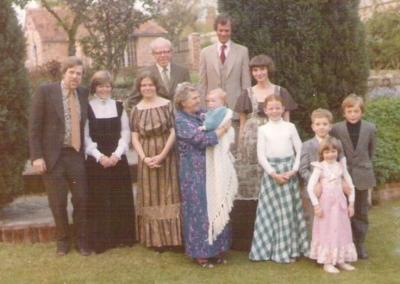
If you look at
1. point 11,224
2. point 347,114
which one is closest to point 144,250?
point 11,224

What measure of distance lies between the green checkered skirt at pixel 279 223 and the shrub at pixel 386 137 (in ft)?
8.13

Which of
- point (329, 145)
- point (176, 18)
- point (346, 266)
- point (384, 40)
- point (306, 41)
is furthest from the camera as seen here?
point (176, 18)

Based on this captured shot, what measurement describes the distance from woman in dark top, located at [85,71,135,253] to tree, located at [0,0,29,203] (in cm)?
96

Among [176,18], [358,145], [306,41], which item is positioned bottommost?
[358,145]

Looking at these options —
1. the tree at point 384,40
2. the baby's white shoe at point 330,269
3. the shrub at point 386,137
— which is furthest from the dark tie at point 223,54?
the tree at point 384,40

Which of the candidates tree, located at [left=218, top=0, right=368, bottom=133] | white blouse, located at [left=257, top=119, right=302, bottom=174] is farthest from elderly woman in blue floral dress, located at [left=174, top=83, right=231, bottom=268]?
tree, located at [left=218, top=0, right=368, bottom=133]

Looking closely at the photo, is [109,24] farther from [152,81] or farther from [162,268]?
[162,268]

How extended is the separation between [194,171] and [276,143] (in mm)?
750

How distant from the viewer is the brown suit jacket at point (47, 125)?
534 cm

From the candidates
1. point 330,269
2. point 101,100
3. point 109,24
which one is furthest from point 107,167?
point 109,24

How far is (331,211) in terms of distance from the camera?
16.5ft

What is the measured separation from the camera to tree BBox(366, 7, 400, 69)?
1316 cm

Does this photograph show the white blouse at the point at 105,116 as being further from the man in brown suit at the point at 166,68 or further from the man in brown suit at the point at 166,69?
the man in brown suit at the point at 166,68

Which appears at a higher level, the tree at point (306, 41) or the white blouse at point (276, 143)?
the tree at point (306, 41)
